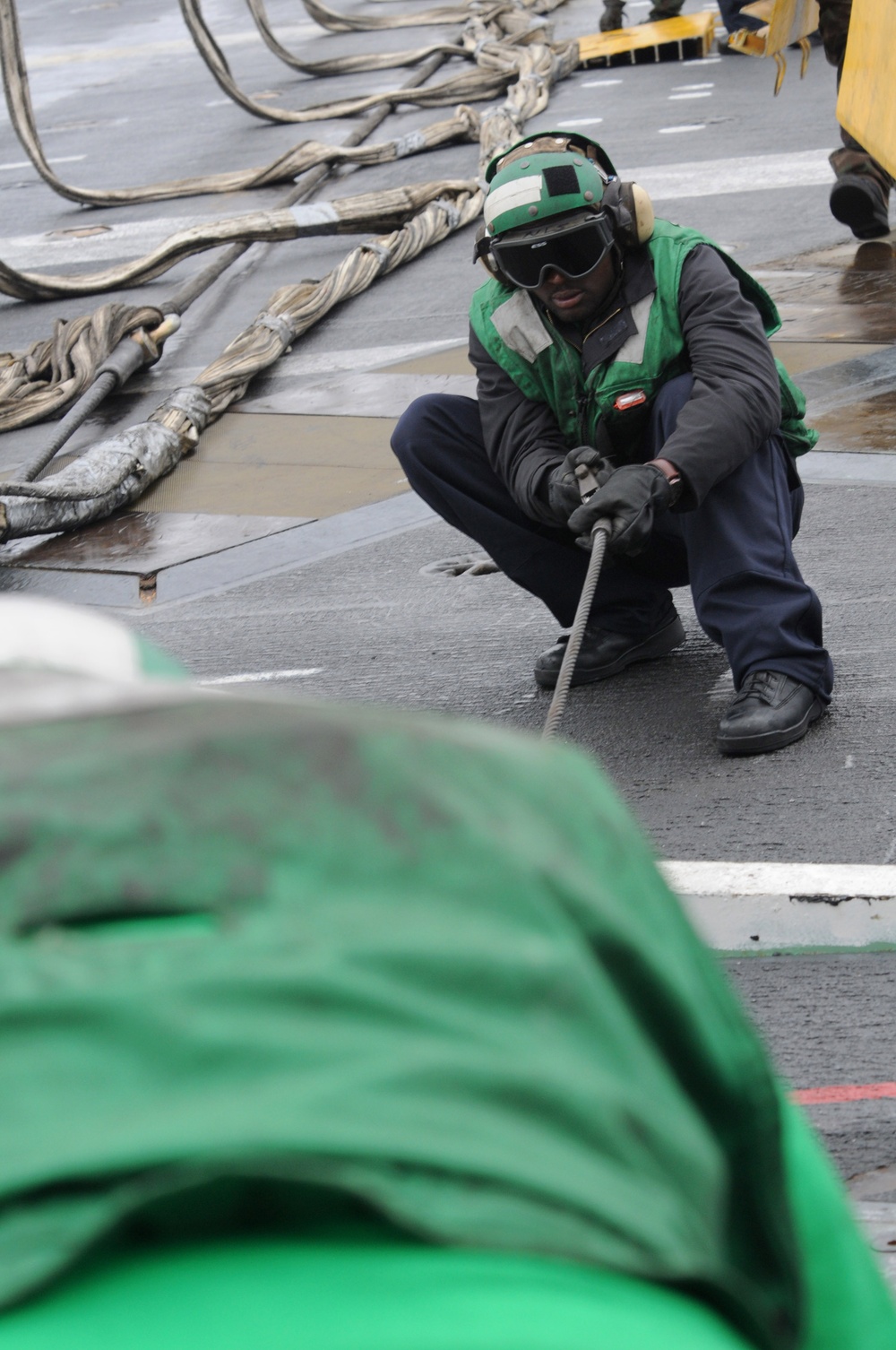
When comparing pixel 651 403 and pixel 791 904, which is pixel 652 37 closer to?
pixel 651 403

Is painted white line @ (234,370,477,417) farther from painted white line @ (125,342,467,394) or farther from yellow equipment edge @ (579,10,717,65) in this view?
yellow equipment edge @ (579,10,717,65)

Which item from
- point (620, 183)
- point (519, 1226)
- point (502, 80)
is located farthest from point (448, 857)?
point (502, 80)

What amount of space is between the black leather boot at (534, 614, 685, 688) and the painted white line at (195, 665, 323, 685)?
72 cm

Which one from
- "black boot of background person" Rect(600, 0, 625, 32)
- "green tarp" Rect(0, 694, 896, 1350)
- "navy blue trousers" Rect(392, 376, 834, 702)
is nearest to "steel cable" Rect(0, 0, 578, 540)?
"navy blue trousers" Rect(392, 376, 834, 702)

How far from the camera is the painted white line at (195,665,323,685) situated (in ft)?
15.1

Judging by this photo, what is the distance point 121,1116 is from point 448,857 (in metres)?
0.20

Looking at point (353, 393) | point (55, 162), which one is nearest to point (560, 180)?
point (353, 393)

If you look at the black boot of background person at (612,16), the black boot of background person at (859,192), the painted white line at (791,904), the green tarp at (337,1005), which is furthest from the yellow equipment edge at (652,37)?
the green tarp at (337,1005)

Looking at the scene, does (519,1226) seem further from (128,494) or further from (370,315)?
(370,315)

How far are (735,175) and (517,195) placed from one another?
7.22 metres

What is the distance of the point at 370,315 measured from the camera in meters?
8.83

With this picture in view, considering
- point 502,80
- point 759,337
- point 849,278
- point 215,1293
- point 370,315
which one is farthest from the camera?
point 502,80

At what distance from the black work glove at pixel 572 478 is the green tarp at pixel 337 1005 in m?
2.85

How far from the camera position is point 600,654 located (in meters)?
4.26
